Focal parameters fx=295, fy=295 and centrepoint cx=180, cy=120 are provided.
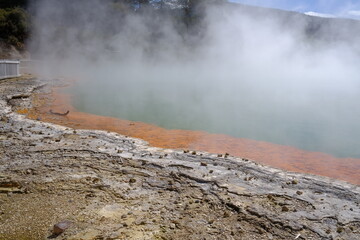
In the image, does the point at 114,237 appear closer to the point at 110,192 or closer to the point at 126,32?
the point at 110,192

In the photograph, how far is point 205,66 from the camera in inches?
650

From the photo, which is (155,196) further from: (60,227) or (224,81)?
(224,81)

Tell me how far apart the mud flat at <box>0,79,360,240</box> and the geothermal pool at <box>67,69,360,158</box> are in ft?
6.55

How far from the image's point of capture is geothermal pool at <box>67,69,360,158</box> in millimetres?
4805

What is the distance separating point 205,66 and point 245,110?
10377 millimetres

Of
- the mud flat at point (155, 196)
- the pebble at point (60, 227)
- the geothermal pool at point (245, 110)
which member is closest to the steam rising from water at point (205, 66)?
the geothermal pool at point (245, 110)

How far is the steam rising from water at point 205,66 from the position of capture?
630 centimetres

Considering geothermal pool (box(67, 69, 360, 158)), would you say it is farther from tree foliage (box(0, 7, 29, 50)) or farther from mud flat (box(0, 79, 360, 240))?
tree foliage (box(0, 7, 29, 50))

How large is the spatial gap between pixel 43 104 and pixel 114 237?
5045 mm

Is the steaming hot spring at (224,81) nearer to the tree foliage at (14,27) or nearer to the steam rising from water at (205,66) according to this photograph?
the steam rising from water at (205,66)

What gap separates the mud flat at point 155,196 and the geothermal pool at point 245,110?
2.00 m

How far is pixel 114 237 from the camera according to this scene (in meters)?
1.63

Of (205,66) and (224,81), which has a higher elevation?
(205,66)

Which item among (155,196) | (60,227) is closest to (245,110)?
(155,196)
